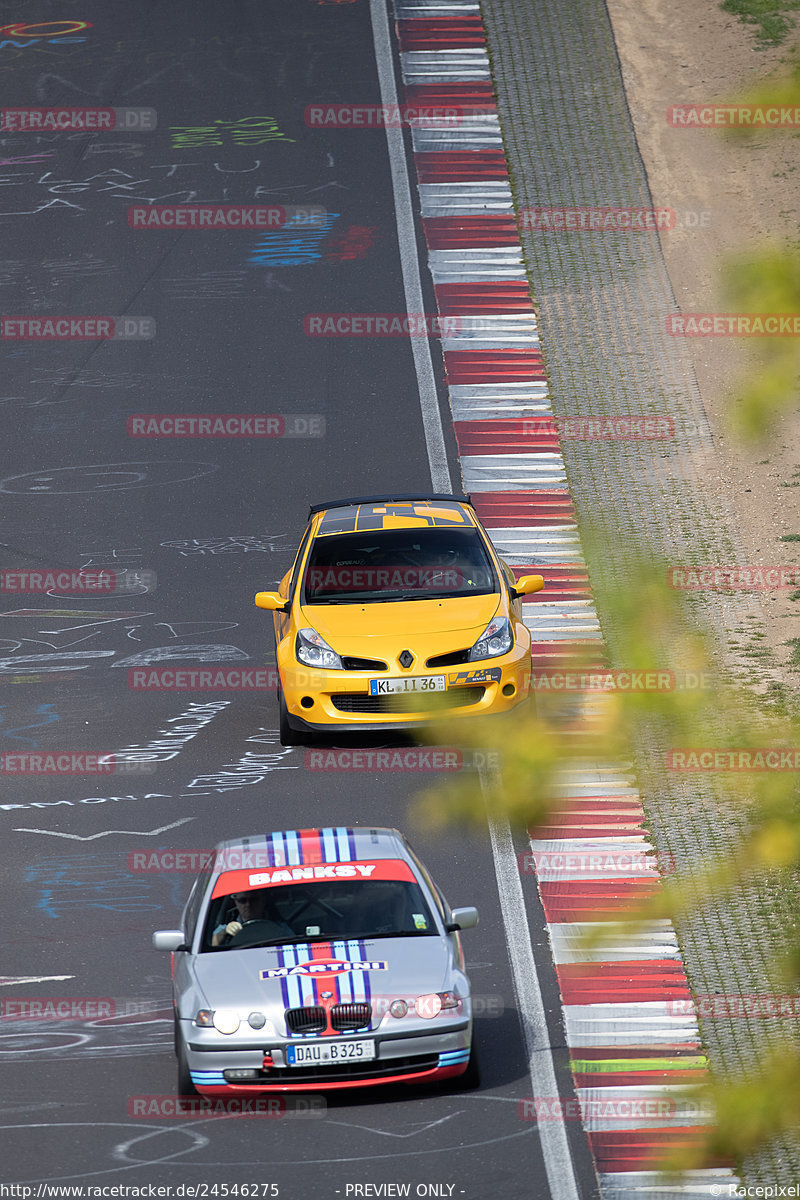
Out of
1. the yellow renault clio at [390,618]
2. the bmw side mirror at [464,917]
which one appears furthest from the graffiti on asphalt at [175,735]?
the bmw side mirror at [464,917]

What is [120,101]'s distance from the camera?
94.4 ft

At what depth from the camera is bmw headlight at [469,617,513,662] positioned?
13.6m

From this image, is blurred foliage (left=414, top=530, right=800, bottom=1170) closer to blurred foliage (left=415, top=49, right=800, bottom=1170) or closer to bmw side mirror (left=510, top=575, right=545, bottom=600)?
blurred foliage (left=415, top=49, right=800, bottom=1170)

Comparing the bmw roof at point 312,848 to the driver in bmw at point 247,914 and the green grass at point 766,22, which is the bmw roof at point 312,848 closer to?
the driver in bmw at point 247,914

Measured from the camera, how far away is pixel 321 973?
8.84 m

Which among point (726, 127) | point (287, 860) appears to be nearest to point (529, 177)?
point (287, 860)

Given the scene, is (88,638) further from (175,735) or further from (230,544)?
(175,735)

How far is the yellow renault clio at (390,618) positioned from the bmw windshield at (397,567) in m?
0.01

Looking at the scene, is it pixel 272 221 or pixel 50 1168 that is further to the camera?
pixel 272 221

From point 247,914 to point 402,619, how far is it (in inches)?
194

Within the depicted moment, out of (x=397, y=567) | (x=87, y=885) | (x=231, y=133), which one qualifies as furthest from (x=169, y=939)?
(x=231, y=133)

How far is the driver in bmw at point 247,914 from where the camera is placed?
921cm

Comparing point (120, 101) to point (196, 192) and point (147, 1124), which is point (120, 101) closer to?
point (196, 192)

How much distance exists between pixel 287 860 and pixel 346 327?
49.1 feet
